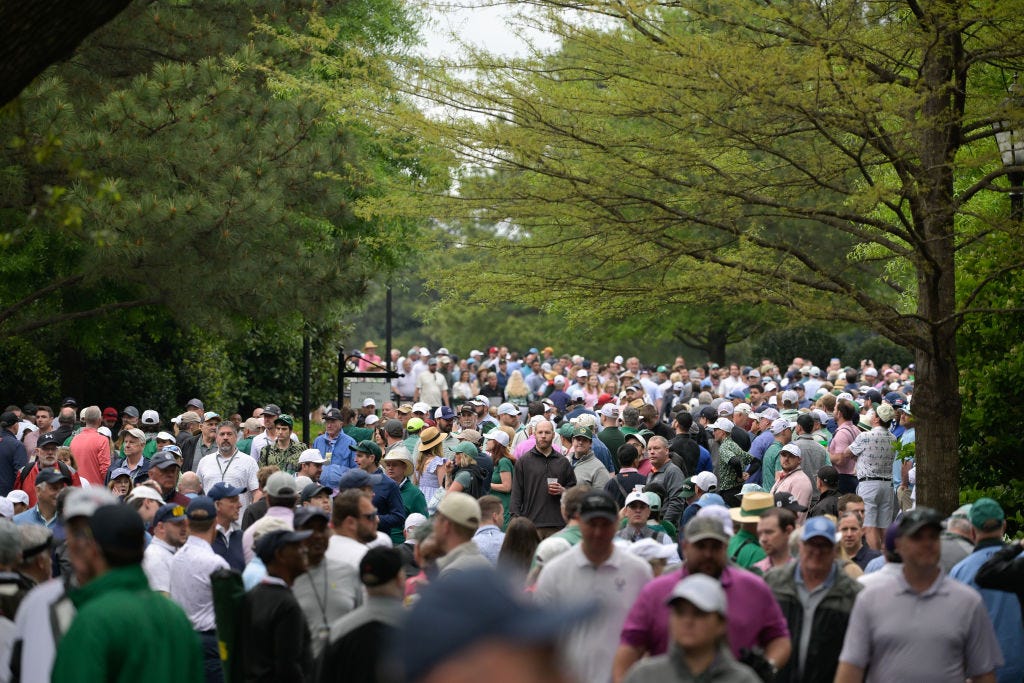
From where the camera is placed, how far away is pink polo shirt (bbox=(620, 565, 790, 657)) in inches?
245

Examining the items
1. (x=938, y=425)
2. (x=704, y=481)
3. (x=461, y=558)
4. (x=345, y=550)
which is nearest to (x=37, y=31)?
(x=345, y=550)

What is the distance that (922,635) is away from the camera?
637 cm

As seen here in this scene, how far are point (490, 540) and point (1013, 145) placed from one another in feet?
18.5

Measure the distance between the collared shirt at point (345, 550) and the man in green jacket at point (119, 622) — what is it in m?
2.63

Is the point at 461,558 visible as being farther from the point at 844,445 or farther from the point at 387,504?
the point at 844,445

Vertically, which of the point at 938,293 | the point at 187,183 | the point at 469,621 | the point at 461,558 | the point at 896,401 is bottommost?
the point at 461,558

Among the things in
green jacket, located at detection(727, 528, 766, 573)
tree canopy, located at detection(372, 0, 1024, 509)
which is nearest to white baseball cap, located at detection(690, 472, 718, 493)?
tree canopy, located at detection(372, 0, 1024, 509)

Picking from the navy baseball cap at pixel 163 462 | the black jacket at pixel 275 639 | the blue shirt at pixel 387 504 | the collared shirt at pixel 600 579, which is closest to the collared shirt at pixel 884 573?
the collared shirt at pixel 600 579

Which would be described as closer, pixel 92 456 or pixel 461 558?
pixel 461 558

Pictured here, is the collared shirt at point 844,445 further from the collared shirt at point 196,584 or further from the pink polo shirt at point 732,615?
the pink polo shirt at point 732,615

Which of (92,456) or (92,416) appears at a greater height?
(92,416)

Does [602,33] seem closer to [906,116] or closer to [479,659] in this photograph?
[906,116]

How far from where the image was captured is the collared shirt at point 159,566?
29.5 ft

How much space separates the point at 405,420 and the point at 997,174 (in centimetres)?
1108
